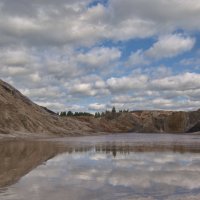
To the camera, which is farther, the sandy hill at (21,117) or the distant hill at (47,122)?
the distant hill at (47,122)

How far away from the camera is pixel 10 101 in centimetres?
9362

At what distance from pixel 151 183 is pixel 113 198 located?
324cm

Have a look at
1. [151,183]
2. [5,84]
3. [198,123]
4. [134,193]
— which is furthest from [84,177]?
[198,123]

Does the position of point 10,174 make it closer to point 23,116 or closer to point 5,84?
point 23,116

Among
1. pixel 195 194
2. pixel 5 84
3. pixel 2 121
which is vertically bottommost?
pixel 195 194

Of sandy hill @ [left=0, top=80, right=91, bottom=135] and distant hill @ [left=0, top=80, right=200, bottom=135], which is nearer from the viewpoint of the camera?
sandy hill @ [left=0, top=80, right=91, bottom=135]

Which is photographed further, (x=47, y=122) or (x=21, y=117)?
(x=47, y=122)

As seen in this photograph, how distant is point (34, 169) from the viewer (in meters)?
19.4

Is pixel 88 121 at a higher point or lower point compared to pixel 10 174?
higher

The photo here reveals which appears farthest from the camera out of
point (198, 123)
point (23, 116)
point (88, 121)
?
point (88, 121)

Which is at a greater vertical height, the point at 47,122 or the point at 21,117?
the point at 21,117

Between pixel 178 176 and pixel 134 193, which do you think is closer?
pixel 134 193

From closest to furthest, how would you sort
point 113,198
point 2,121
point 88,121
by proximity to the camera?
point 113,198 < point 2,121 < point 88,121

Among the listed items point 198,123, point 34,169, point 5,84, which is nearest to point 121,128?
point 198,123
